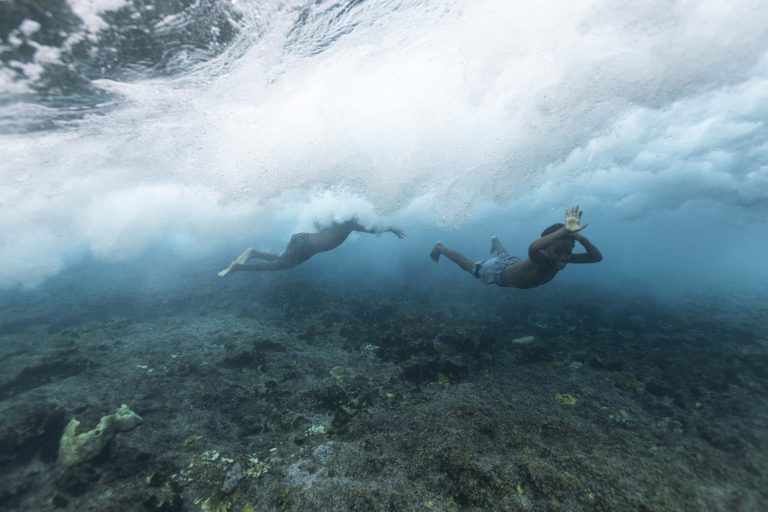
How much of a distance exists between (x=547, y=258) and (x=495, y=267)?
6.40 feet

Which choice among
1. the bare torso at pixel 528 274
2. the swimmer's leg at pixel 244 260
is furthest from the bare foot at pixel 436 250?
the swimmer's leg at pixel 244 260

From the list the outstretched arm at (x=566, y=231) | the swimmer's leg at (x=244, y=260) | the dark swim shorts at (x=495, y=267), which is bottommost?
the swimmer's leg at (x=244, y=260)

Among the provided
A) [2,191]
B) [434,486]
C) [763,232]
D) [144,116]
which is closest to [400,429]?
→ [434,486]

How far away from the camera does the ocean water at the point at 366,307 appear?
4289mm

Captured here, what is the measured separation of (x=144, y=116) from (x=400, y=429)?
12441 mm

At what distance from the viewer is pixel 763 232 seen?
1624 inches

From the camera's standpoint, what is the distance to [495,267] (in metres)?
7.53

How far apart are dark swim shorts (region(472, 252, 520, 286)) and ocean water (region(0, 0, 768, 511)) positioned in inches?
93.9

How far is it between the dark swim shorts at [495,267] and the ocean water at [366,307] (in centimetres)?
239

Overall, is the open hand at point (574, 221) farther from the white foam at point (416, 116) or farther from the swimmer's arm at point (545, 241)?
the white foam at point (416, 116)

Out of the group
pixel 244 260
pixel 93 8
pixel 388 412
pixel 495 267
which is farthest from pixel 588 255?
pixel 93 8

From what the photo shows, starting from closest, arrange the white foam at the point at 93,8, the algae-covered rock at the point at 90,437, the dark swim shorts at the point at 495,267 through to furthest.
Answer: the algae-covered rock at the point at 90,437 → the white foam at the point at 93,8 → the dark swim shorts at the point at 495,267

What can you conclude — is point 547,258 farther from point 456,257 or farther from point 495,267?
point 456,257

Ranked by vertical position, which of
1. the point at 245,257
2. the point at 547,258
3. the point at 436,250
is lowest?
the point at 245,257
